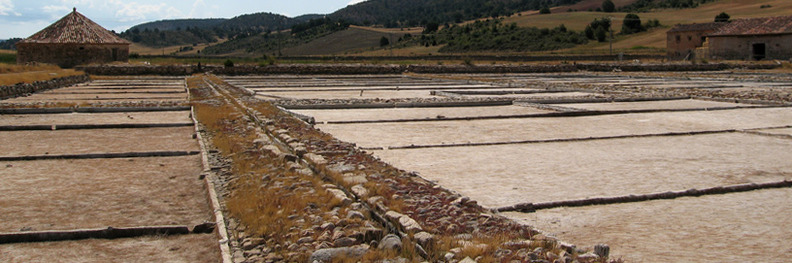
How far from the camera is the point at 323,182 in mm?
5859

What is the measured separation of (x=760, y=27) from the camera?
3956 cm

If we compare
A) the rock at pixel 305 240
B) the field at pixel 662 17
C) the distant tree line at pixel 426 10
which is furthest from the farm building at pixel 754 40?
the distant tree line at pixel 426 10

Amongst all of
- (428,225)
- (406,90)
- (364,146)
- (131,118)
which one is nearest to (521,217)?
(428,225)

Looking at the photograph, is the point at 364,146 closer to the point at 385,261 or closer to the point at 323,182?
the point at 323,182

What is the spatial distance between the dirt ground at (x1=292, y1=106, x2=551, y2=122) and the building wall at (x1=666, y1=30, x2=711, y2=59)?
3543cm

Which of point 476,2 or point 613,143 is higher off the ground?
point 476,2

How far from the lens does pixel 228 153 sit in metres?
8.05

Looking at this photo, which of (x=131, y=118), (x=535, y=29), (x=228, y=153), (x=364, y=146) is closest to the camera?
(x=228, y=153)

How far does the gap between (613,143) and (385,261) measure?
18.8ft

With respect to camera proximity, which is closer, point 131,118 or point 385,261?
point 385,261

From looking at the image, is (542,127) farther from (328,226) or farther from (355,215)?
(328,226)

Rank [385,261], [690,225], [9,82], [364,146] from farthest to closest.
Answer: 1. [9,82]
2. [364,146]
3. [690,225]
4. [385,261]

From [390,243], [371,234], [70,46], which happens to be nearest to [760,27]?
[70,46]

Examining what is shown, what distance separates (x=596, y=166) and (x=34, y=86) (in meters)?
18.7
